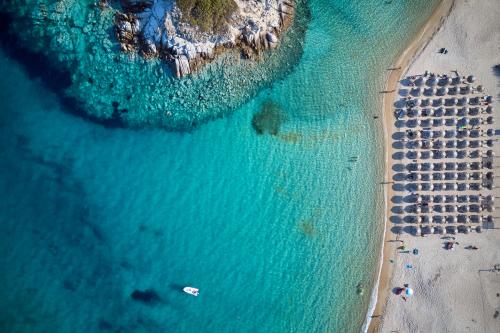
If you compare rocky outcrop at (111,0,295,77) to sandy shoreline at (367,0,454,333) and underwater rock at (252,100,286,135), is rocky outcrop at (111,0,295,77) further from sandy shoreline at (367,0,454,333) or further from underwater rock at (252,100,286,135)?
sandy shoreline at (367,0,454,333)

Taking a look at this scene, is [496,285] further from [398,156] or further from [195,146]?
[195,146]

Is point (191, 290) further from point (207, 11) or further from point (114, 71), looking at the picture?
point (207, 11)

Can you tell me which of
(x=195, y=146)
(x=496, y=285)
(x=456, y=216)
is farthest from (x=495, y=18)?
(x=195, y=146)

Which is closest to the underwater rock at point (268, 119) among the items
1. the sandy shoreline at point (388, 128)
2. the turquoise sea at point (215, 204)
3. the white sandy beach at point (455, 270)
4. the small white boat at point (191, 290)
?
the turquoise sea at point (215, 204)

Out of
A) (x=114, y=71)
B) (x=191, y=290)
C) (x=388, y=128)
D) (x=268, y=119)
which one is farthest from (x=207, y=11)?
(x=191, y=290)

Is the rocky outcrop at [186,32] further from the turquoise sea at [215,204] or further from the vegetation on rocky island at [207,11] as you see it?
the turquoise sea at [215,204]

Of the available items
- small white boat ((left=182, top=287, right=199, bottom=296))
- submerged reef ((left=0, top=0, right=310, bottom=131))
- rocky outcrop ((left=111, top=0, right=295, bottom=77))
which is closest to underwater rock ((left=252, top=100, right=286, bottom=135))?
submerged reef ((left=0, top=0, right=310, bottom=131))
